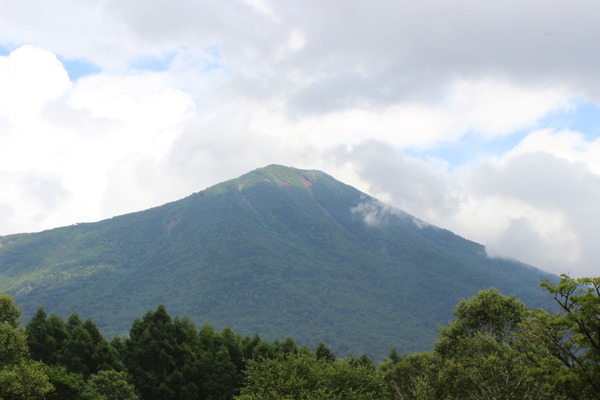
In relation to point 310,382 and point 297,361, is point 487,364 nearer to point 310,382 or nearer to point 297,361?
point 310,382

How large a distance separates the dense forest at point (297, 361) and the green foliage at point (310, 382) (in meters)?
0.09

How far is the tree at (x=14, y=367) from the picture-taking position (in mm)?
31891

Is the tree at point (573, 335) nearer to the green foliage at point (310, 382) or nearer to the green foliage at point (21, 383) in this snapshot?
the green foliage at point (310, 382)

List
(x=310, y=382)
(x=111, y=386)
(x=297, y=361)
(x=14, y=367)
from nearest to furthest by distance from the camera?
(x=14, y=367) < (x=310, y=382) < (x=297, y=361) < (x=111, y=386)

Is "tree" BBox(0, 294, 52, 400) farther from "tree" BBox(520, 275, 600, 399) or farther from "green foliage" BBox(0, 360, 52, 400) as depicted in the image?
"tree" BBox(520, 275, 600, 399)

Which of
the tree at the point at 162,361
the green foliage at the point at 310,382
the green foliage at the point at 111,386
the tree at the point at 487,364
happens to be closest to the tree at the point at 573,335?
the tree at the point at 487,364

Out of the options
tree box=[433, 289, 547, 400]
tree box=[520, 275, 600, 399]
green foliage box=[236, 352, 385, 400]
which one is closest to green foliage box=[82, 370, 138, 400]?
green foliage box=[236, 352, 385, 400]

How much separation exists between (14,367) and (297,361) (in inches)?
810

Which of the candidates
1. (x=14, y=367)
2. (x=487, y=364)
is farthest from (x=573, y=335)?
(x=14, y=367)

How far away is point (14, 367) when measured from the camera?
109ft

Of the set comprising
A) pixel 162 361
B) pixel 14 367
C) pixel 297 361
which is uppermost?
pixel 14 367

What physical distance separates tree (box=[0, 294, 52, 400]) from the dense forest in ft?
0.23

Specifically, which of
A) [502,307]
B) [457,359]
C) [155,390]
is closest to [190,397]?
[155,390]

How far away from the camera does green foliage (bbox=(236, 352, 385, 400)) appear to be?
127 feet
